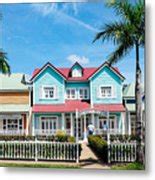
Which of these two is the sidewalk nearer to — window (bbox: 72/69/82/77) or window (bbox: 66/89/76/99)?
window (bbox: 66/89/76/99)

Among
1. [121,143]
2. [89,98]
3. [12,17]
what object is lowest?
[121,143]

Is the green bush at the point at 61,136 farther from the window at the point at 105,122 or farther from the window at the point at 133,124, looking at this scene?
the window at the point at 133,124

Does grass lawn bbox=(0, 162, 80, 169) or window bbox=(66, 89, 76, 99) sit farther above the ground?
window bbox=(66, 89, 76, 99)

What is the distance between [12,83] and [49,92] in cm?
22

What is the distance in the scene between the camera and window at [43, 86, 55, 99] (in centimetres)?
320

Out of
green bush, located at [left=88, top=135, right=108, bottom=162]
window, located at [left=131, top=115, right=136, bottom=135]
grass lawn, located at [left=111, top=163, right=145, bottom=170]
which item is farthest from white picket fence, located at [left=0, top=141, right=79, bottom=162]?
window, located at [left=131, top=115, right=136, bottom=135]

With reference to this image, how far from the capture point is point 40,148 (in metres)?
3.27

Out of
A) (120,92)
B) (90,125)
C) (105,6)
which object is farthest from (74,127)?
(105,6)

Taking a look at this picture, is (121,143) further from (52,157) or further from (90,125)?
(52,157)

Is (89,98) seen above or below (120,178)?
above

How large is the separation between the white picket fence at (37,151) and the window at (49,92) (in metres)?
0.28

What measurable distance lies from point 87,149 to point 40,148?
293 mm

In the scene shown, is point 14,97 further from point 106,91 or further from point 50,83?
point 106,91

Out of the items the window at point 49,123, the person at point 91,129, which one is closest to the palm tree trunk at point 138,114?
the person at point 91,129
